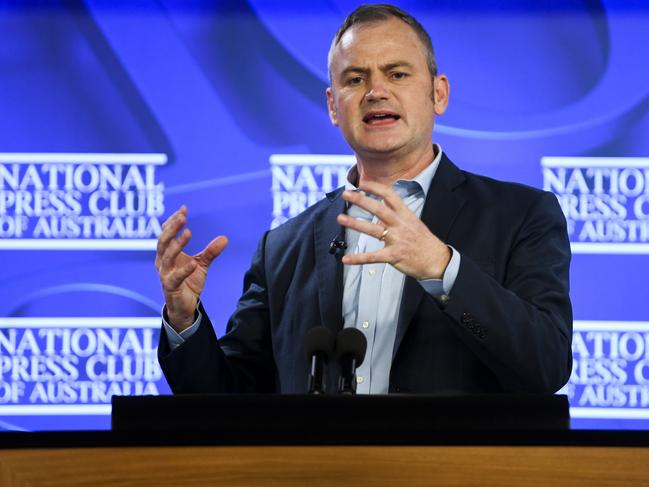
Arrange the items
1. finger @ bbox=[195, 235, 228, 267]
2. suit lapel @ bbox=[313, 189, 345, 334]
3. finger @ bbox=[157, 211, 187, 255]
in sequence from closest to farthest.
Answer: finger @ bbox=[157, 211, 187, 255], finger @ bbox=[195, 235, 228, 267], suit lapel @ bbox=[313, 189, 345, 334]

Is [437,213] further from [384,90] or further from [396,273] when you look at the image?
[384,90]

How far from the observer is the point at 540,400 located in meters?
1.76

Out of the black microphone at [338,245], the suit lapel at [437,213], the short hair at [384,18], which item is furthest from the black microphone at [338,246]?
the short hair at [384,18]

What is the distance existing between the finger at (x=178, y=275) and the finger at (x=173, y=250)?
2cm

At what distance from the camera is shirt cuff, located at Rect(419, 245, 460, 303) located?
2.21 metres

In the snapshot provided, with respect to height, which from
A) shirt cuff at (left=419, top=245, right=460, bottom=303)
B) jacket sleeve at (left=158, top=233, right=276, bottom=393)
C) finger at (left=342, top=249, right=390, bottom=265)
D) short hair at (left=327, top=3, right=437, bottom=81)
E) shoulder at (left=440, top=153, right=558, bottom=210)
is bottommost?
jacket sleeve at (left=158, top=233, right=276, bottom=393)

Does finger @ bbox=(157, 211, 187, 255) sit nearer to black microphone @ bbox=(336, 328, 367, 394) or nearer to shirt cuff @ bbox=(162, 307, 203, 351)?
shirt cuff @ bbox=(162, 307, 203, 351)

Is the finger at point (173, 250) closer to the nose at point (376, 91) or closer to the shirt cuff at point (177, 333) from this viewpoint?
the shirt cuff at point (177, 333)

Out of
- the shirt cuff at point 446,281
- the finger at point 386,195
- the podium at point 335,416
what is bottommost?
the podium at point 335,416

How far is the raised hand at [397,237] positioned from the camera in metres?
2.14

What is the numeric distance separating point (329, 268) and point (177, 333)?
46 centimetres

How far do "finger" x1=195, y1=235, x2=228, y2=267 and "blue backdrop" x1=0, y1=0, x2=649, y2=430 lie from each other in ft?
4.83

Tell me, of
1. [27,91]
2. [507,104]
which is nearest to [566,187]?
[507,104]

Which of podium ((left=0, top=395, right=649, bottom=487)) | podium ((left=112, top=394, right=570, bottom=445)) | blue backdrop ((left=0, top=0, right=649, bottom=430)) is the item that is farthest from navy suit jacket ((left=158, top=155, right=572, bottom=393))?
blue backdrop ((left=0, top=0, right=649, bottom=430))
